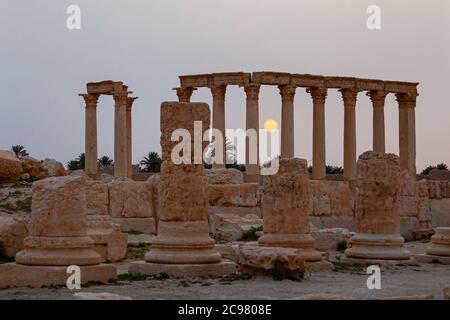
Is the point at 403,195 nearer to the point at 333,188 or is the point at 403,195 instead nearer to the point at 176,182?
the point at 333,188

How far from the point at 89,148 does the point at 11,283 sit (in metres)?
31.3

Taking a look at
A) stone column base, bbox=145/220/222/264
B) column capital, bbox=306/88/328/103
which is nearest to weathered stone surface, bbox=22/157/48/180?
stone column base, bbox=145/220/222/264

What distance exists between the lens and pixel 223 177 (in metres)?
29.9

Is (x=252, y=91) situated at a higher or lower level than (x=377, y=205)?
higher

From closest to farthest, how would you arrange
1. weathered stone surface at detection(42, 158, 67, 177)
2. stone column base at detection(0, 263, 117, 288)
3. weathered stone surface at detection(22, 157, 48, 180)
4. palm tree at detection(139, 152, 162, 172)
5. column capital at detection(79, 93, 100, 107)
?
1. stone column base at detection(0, 263, 117, 288)
2. weathered stone surface at detection(22, 157, 48, 180)
3. weathered stone surface at detection(42, 158, 67, 177)
4. column capital at detection(79, 93, 100, 107)
5. palm tree at detection(139, 152, 162, 172)

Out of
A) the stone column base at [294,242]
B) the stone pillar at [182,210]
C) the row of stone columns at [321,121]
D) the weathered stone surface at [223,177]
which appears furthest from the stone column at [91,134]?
the stone pillar at [182,210]

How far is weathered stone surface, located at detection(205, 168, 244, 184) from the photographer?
2972 centimetres

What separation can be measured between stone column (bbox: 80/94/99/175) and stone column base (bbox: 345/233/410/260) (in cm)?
2670

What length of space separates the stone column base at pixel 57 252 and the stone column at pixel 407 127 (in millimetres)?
36135

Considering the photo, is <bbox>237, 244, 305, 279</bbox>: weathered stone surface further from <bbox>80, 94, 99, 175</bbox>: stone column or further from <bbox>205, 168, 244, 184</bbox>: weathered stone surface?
<bbox>80, 94, 99, 175</bbox>: stone column

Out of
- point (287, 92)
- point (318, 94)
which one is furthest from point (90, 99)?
point (318, 94)

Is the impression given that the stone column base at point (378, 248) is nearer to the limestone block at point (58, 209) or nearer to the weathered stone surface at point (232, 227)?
the weathered stone surface at point (232, 227)

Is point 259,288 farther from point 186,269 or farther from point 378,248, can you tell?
point 378,248

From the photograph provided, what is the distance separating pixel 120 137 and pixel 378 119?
46.2 ft
